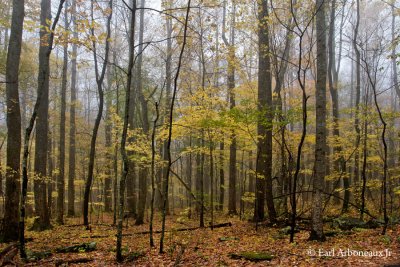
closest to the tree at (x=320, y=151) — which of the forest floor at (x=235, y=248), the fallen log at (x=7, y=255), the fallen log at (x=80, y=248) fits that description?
the forest floor at (x=235, y=248)

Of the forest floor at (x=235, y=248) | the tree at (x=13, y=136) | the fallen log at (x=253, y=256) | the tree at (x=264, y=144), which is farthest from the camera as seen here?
the tree at (x=264, y=144)

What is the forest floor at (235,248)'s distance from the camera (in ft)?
20.0

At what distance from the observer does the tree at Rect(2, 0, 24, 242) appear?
8.73 m

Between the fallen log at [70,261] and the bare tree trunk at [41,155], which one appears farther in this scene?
the bare tree trunk at [41,155]

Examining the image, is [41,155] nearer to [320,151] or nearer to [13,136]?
[13,136]

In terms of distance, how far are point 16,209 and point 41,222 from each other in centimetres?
346

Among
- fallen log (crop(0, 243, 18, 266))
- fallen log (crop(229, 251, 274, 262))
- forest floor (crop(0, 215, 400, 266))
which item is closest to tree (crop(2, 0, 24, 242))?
forest floor (crop(0, 215, 400, 266))

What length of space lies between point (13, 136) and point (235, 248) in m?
7.78

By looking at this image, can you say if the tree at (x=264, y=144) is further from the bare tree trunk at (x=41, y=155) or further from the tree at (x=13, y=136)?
the bare tree trunk at (x=41, y=155)

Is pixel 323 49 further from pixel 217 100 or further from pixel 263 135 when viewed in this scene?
pixel 217 100

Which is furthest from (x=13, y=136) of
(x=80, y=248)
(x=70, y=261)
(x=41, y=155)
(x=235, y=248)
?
(x=235, y=248)

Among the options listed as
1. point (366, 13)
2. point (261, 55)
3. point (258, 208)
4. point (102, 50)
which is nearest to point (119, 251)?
point (258, 208)

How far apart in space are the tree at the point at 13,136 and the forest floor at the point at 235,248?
80cm

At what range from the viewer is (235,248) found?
792 cm
